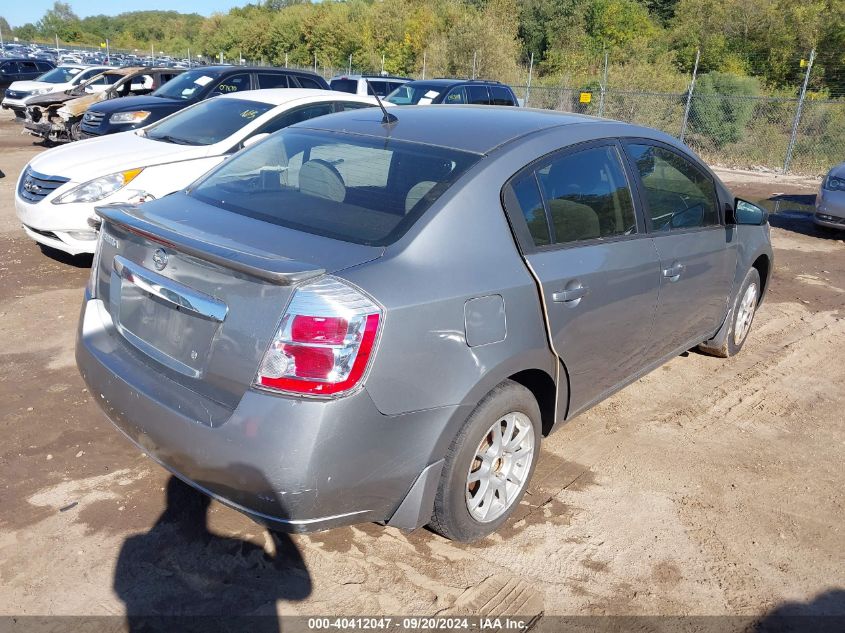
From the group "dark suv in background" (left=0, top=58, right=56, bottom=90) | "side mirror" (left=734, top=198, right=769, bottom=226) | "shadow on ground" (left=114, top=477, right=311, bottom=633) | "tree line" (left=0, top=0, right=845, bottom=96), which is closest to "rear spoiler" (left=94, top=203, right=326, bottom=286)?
"shadow on ground" (left=114, top=477, right=311, bottom=633)

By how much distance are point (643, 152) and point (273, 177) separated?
2.02 m

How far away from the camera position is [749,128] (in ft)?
66.9

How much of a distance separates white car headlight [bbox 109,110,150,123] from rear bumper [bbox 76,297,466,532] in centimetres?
881

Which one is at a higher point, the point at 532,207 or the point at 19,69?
the point at 19,69

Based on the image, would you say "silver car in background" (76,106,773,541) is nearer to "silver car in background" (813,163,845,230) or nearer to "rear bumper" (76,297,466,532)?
"rear bumper" (76,297,466,532)

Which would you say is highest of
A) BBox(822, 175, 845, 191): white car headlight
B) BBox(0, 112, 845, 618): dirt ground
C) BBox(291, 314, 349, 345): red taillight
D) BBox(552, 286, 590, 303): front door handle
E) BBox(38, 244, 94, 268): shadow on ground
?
BBox(291, 314, 349, 345): red taillight

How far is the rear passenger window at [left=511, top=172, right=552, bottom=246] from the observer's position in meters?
3.22

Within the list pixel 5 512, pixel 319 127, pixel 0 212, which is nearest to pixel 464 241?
pixel 319 127

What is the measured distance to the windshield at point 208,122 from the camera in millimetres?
7336

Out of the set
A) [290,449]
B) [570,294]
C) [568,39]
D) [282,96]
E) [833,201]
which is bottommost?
[833,201]

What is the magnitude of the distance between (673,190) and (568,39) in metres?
44.4

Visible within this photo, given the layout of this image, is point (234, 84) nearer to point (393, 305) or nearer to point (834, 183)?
point (834, 183)

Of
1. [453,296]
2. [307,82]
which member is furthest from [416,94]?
[453,296]

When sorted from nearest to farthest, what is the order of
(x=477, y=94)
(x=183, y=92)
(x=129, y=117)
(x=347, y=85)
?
(x=129, y=117) < (x=183, y=92) < (x=477, y=94) < (x=347, y=85)
